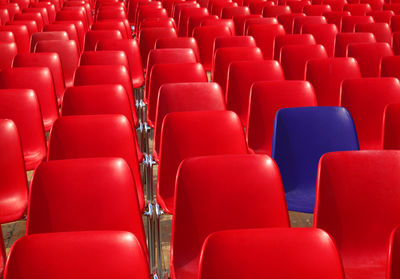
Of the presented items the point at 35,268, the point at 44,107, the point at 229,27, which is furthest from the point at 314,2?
the point at 35,268

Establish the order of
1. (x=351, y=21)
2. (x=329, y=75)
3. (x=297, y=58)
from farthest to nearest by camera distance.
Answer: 1. (x=351, y=21)
2. (x=297, y=58)
3. (x=329, y=75)

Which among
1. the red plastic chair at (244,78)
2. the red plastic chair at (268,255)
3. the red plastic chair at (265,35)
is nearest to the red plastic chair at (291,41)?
the red plastic chair at (265,35)

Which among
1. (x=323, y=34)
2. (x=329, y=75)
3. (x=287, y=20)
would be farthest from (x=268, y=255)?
(x=287, y=20)

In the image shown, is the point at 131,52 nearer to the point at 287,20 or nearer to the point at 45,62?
the point at 45,62

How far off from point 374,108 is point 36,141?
1.99 metres

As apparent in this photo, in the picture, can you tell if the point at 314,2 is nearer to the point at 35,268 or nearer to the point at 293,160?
the point at 293,160

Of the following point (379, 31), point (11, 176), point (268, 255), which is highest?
point (268, 255)

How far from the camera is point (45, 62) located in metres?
4.30

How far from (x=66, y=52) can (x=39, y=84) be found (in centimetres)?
122

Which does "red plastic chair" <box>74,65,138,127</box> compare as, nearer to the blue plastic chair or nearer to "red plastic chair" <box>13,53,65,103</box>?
"red plastic chair" <box>13,53,65,103</box>

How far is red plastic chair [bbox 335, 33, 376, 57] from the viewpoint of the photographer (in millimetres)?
4934

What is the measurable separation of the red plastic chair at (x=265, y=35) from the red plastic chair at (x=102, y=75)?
2.13 m

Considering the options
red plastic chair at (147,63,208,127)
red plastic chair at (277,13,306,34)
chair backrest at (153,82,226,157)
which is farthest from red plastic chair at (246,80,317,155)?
red plastic chair at (277,13,306,34)

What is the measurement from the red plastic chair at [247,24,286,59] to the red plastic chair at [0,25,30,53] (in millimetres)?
2269
